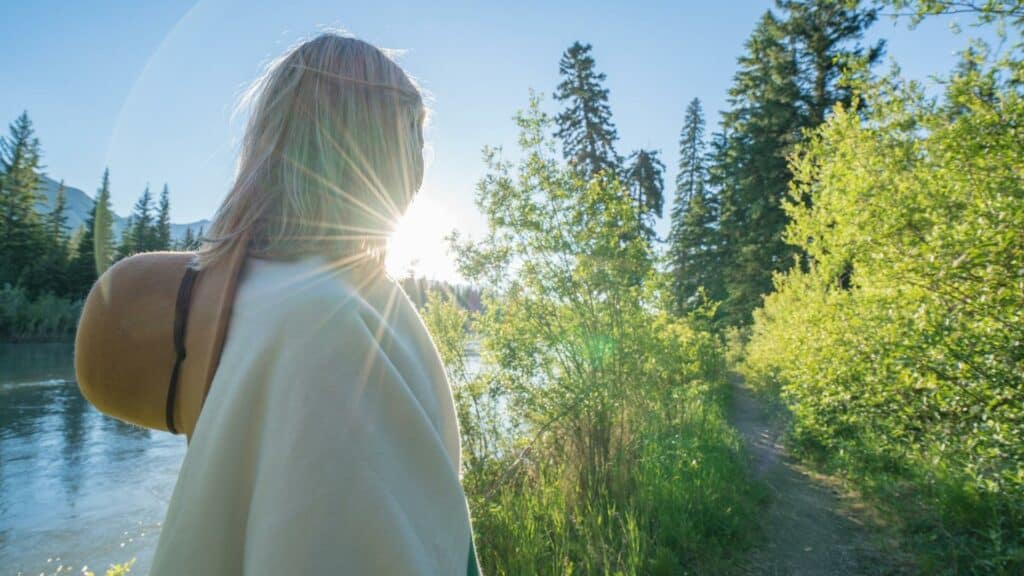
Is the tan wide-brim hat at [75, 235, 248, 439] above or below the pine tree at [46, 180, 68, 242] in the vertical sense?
below

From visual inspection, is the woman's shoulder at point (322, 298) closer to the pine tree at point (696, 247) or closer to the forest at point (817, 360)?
the forest at point (817, 360)

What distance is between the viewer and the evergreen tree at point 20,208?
1581 inches

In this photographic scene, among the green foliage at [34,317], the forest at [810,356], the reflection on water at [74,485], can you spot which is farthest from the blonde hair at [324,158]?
the green foliage at [34,317]

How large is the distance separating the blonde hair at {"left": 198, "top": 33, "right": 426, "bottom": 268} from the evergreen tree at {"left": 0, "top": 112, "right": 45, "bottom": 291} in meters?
53.0

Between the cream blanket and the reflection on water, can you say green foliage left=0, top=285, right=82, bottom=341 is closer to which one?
the reflection on water

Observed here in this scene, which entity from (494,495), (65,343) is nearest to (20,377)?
(65,343)

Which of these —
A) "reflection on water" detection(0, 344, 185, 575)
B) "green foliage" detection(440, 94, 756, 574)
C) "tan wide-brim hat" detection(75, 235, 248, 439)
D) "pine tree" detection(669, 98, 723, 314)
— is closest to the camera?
"tan wide-brim hat" detection(75, 235, 248, 439)

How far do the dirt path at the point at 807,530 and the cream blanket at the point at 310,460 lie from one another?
4.41m

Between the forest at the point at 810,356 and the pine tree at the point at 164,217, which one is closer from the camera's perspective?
the forest at the point at 810,356

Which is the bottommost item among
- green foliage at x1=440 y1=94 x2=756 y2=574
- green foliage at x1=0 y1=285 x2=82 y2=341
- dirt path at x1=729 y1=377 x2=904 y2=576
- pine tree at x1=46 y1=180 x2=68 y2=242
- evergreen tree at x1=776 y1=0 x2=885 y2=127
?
green foliage at x1=0 y1=285 x2=82 y2=341

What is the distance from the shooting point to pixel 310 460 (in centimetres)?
61

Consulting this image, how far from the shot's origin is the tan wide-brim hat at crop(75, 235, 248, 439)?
760mm

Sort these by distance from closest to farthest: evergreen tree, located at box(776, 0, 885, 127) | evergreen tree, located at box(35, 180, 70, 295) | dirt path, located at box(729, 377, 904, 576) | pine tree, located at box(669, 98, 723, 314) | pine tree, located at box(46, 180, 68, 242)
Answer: dirt path, located at box(729, 377, 904, 576)
evergreen tree, located at box(776, 0, 885, 127)
pine tree, located at box(669, 98, 723, 314)
evergreen tree, located at box(35, 180, 70, 295)
pine tree, located at box(46, 180, 68, 242)

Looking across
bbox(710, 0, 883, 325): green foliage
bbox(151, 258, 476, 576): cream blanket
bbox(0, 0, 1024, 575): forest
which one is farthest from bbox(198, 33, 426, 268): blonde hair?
bbox(710, 0, 883, 325): green foliage
